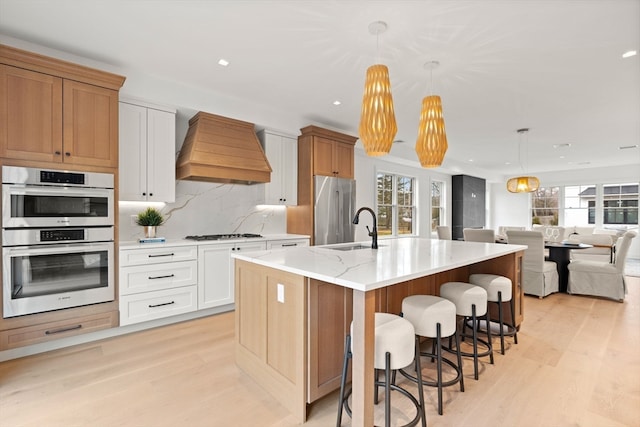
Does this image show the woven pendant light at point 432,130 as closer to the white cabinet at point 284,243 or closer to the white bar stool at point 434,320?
the white bar stool at point 434,320

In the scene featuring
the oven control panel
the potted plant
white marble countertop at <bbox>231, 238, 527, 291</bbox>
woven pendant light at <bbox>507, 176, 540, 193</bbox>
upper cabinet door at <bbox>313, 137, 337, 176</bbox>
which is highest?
upper cabinet door at <bbox>313, 137, 337, 176</bbox>

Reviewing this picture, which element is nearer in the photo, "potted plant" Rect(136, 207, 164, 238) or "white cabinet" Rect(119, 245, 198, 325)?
"white cabinet" Rect(119, 245, 198, 325)

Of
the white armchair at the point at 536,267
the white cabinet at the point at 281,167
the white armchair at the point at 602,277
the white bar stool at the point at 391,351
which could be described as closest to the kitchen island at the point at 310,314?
Answer: the white bar stool at the point at 391,351

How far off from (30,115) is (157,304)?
196 centimetres

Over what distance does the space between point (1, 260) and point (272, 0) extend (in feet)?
9.21

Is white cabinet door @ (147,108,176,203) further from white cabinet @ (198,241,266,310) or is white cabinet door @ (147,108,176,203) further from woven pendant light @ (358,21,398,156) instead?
woven pendant light @ (358,21,398,156)

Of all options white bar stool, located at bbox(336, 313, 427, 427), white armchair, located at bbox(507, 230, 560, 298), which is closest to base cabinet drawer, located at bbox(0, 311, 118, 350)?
white bar stool, located at bbox(336, 313, 427, 427)

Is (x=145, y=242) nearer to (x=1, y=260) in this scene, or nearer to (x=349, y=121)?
(x=1, y=260)

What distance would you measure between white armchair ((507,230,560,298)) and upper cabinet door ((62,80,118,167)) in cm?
510

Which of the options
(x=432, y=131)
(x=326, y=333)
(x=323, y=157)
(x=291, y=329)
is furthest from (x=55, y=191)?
(x=432, y=131)

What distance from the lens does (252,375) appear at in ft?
7.07

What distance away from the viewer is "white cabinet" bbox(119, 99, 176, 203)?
318 centimetres

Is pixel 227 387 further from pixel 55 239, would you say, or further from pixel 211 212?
pixel 211 212

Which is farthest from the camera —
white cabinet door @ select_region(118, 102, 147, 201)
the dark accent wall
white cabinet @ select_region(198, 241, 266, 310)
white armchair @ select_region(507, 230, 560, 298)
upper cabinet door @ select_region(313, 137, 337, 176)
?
the dark accent wall
